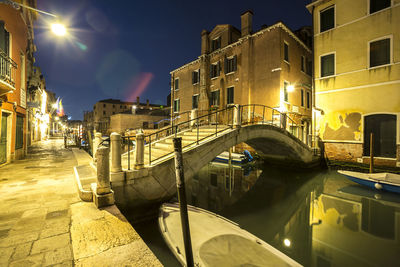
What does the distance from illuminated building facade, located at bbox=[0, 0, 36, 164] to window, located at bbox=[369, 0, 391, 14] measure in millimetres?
19726

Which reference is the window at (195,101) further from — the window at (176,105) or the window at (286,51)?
the window at (286,51)

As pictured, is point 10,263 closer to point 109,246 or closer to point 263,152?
point 109,246

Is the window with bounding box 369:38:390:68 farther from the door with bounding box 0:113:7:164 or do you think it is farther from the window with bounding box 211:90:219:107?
the door with bounding box 0:113:7:164

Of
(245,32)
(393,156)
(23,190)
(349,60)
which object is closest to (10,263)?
(23,190)

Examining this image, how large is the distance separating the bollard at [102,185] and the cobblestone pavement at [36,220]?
579 mm

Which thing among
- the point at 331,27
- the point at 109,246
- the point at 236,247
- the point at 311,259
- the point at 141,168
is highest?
the point at 331,27

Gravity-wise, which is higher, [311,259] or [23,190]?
[23,190]

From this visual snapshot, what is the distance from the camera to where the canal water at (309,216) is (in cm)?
445

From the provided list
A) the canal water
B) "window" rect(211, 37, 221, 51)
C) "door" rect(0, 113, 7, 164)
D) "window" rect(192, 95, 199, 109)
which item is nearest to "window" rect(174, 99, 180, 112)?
"window" rect(192, 95, 199, 109)

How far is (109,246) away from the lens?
106 inches

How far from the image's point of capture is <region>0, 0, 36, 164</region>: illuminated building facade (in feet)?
23.8

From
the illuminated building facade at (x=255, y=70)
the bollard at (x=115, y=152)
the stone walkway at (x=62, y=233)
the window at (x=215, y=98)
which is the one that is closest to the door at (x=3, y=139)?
the stone walkway at (x=62, y=233)

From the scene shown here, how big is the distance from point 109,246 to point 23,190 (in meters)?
4.22

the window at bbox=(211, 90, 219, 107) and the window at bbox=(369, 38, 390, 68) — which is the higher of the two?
the window at bbox=(369, 38, 390, 68)
